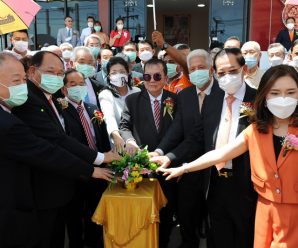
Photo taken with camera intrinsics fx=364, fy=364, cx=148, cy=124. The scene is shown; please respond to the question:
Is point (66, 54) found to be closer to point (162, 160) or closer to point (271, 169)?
point (162, 160)

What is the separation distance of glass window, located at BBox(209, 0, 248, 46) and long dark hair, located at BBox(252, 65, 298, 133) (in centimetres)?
864

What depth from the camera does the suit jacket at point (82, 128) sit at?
343cm

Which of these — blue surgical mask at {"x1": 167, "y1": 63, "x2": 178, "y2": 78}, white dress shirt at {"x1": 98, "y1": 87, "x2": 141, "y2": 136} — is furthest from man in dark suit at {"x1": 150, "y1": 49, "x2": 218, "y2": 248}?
blue surgical mask at {"x1": 167, "y1": 63, "x2": 178, "y2": 78}

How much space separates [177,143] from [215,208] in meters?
0.72

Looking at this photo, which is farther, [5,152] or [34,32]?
[34,32]

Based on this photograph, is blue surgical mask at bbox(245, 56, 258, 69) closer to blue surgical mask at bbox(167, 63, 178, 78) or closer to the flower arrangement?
blue surgical mask at bbox(167, 63, 178, 78)

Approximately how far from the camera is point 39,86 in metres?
3.14

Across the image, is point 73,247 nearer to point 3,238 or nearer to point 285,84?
point 3,238

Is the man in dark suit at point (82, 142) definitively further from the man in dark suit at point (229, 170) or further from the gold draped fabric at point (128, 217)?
the man in dark suit at point (229, 170)

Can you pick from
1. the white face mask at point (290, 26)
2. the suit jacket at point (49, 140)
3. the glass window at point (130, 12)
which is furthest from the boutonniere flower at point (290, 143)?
the glass window at point (130, 12)

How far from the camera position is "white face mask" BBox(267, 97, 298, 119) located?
243 cm

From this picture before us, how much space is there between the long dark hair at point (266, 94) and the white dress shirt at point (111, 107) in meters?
1.57

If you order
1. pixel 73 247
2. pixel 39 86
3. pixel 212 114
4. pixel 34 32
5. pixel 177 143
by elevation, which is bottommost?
pixel 73 247

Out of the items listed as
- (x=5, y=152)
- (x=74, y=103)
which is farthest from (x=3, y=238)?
(x=74, y=103)
